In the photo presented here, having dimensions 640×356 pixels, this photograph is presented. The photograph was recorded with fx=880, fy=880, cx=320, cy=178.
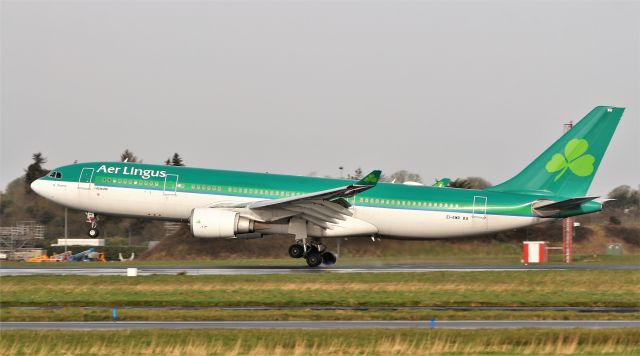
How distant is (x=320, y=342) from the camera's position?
57.5 ft

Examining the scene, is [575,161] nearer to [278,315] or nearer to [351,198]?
[351,198]

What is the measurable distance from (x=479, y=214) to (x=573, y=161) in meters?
5.20

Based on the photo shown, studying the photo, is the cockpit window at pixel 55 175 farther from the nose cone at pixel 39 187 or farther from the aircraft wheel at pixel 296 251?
the aircraft wheel at pixel 296 251

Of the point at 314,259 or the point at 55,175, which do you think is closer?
the point at 314,259

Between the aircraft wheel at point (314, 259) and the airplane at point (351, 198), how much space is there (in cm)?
4

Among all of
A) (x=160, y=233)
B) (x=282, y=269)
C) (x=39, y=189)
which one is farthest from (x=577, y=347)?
(x=160, y=233)

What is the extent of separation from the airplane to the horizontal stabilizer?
47 mm

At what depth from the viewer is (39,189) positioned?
4197 centimetres

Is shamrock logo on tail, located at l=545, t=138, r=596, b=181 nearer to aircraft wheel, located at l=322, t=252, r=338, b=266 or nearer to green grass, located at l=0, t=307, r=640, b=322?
aircraft wheel, located at l=322, t=252, r=338, b=266

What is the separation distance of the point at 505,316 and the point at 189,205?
65.1ft

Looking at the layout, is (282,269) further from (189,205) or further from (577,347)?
(577,347)

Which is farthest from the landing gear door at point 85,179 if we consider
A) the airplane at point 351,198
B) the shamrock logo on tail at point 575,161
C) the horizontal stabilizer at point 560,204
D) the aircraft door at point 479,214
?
the shamrock logo on tail at point 575,161

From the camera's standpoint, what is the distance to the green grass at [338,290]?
25750 mm

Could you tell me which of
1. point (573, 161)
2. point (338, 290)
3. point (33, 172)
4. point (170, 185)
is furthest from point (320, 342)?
point (33, 172)
